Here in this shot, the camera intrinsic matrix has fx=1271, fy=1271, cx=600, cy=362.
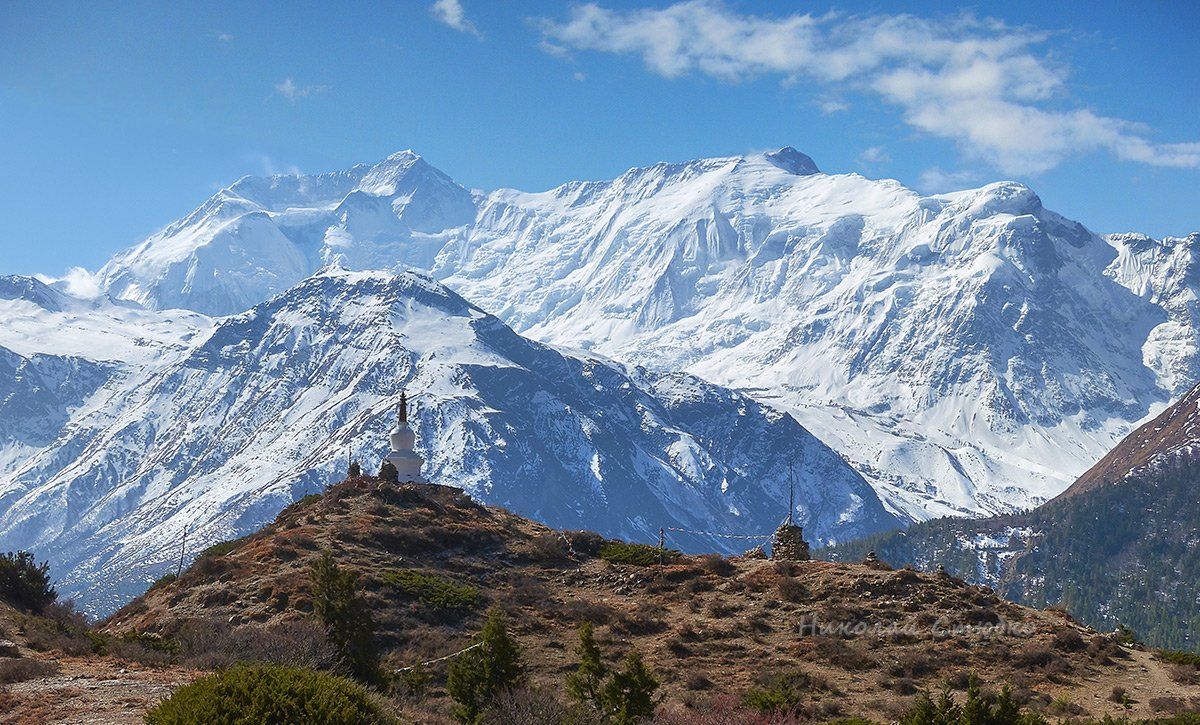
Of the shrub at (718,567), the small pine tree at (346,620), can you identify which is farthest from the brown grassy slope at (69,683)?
the shrub at (718,567)

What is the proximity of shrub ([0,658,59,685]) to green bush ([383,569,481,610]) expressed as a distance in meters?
24.9

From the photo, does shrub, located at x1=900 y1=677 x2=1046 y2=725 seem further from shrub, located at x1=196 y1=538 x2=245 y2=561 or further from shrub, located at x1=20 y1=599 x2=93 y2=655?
shrub, located at x1=196 y1=538 x2=245 y2=561

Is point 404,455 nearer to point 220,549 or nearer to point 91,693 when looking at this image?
point 220,549

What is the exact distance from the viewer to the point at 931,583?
61.9m

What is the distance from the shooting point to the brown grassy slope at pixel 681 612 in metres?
50.4

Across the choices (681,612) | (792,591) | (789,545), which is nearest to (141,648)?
(681,612)

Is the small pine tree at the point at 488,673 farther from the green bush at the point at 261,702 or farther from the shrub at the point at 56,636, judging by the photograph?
the green bush at the point at 261,702

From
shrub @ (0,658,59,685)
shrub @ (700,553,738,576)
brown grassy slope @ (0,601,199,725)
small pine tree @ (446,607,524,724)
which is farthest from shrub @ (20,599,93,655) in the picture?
shrub @ (700,553,738,576)

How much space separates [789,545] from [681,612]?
1641cm

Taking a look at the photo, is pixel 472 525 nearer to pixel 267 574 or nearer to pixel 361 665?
pixel 267 574

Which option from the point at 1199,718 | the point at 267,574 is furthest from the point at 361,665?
the point at 1199,718

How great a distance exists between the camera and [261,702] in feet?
92.6

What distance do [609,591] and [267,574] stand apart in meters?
17.3

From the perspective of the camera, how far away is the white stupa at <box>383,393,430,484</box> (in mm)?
91500
